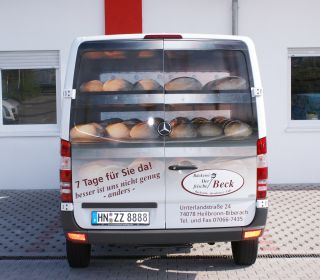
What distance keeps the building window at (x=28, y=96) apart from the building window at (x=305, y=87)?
13.3ft

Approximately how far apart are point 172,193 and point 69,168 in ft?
2.92

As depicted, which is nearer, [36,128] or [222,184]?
[222,184]

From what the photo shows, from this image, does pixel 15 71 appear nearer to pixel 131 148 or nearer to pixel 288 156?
pixel 288 156

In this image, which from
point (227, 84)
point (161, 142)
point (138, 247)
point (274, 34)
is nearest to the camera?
point (161, 142)

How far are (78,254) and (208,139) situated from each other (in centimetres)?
175

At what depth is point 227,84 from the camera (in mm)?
5117

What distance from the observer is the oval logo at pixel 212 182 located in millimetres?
5023

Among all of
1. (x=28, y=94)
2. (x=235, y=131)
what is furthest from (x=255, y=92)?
(x=28, y=94)

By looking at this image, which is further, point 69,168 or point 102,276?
point 102,276

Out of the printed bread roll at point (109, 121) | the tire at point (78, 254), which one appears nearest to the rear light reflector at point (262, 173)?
the printed bread roll at point (109, 121)

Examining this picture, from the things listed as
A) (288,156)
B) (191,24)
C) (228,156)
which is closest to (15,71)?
(191,24)

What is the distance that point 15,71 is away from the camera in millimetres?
10047

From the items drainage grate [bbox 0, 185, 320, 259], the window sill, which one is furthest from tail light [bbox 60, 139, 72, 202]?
the window sill

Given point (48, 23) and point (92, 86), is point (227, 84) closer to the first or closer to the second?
point (92, 86)
